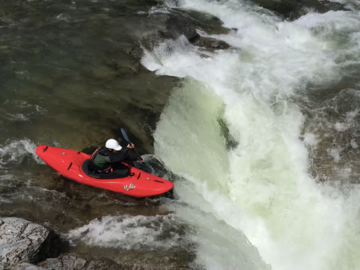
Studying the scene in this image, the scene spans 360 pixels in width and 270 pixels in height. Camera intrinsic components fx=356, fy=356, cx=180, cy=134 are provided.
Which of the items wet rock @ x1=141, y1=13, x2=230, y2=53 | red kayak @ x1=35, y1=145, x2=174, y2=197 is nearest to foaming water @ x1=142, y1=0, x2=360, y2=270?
wet rock @ x1=141, y1=13, x2=230, y2=53

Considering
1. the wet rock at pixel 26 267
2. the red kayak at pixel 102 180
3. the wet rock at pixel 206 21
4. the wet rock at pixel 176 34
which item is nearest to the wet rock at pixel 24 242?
the wet rock at pixel 26 267

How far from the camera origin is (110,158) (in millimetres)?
5512

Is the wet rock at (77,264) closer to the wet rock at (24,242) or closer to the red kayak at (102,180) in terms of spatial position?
the wet rock at (24,242)

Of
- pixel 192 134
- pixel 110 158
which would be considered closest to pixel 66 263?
pixel 110 158

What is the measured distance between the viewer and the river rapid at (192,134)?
5113mm

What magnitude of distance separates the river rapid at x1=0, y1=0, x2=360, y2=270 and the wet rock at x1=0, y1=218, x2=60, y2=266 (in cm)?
37

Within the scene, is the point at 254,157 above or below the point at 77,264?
below

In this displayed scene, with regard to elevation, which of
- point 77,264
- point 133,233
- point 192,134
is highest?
point 77,264

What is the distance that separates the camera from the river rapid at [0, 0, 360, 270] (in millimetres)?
5113

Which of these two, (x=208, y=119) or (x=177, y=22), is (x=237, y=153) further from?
(x=177, y=22)

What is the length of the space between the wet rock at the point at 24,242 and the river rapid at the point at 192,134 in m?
0.37

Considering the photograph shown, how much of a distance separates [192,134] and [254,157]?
50.6 inches

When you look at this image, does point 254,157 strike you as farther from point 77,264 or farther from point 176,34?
point 176,34

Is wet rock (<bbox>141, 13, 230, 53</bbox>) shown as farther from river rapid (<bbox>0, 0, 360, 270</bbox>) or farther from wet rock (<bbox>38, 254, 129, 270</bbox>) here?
wet rock (<bbox>38, 254, 129, 270</bbox>)
